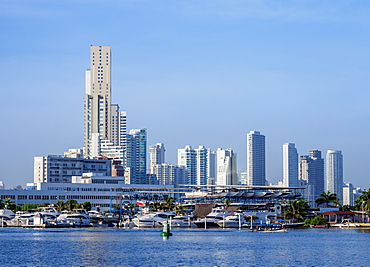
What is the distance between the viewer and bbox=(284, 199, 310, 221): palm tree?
7116 inches

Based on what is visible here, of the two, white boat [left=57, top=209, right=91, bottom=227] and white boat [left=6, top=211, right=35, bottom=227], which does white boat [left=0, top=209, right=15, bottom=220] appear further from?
white boat [left=57, top=209, right=91, bottom=227]

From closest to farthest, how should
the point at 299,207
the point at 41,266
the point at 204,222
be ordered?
the point at 41,266 < the point at 204,222 < the point at 299,207

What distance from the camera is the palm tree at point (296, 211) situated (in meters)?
181

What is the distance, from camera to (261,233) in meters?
143

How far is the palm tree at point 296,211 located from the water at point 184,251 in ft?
194

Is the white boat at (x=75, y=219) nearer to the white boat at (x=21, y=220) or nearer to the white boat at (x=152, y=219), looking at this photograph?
the white boat at (x=21, y=220)

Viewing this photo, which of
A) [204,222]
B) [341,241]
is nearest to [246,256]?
[341,241]

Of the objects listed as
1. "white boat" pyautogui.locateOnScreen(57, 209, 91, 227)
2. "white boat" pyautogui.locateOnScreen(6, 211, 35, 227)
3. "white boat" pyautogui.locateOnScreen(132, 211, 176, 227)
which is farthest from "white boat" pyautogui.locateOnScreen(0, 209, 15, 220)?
"white boat" pyautogui.locateOnScreen(132, 211, 176, 227)

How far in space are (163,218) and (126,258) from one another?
77.1 m

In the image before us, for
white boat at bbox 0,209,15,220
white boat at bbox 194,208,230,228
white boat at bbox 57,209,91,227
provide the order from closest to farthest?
white boat at bbox 194,208,230,228 → white boat at bbox 57,209,91,227 → white boat at bbox 0,209,15,220

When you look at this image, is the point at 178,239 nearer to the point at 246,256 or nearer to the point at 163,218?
the point at 246,256

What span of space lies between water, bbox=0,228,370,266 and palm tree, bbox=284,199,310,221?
59174 millimetres

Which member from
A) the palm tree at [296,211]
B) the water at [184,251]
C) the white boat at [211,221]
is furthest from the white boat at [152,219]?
the water at [184,251]

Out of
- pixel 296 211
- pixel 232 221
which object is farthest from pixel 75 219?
pixel 296 211
